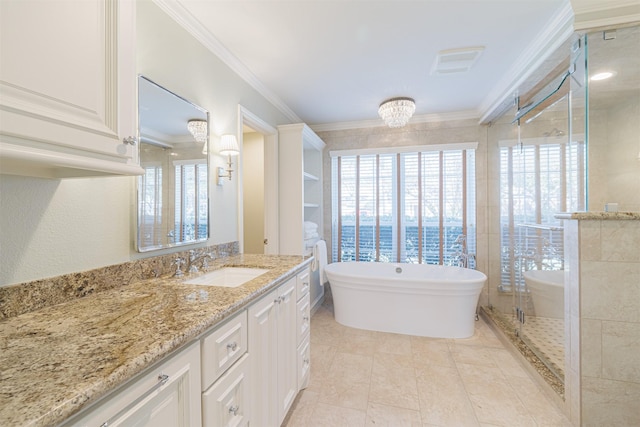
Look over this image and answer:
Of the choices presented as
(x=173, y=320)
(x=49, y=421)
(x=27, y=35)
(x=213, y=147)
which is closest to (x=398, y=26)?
(x=213, y=147)

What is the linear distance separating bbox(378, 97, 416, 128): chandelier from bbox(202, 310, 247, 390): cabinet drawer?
250 cm

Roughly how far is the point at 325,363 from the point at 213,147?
191cm

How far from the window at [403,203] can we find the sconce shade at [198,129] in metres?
2.20

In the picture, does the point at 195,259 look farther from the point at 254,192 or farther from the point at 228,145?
the point at 254,192

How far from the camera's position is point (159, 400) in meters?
0.71

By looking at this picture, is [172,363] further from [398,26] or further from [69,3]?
[398,26]

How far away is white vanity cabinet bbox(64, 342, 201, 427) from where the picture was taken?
1.87ft

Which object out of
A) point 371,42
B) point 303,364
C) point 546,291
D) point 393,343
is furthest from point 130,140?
point 546,291

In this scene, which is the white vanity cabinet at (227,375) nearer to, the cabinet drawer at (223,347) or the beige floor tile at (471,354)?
the cabinet drawer at (223,347)

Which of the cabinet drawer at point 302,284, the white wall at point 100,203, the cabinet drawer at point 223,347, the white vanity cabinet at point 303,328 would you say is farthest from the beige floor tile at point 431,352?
the white wall at point 100,203

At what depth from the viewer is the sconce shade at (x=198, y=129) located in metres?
1.71

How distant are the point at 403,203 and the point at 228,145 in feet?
7.96

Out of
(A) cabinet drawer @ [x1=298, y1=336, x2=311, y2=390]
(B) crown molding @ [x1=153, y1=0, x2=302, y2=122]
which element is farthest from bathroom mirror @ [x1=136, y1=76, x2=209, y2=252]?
(A) cabinet drawer @ [x1=298, y1=336, x2=311, y2=390]

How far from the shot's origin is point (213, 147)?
1.92 metres
